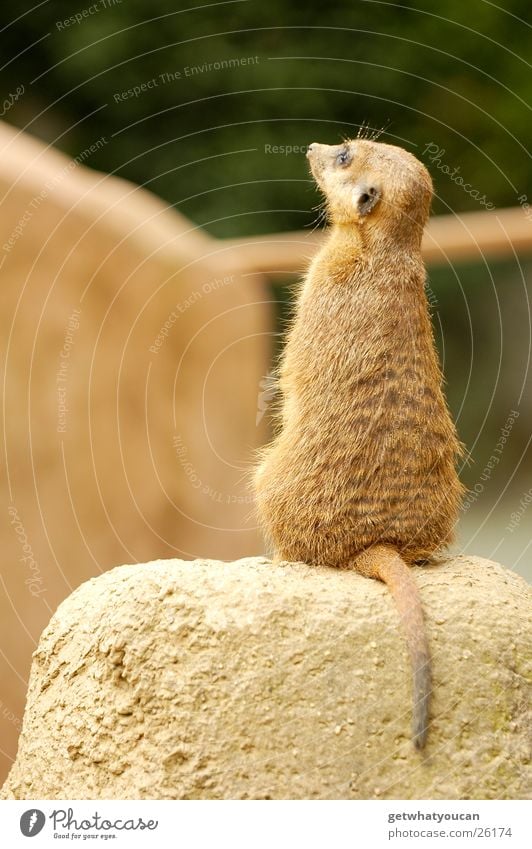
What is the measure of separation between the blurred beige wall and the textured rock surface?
4.65ft

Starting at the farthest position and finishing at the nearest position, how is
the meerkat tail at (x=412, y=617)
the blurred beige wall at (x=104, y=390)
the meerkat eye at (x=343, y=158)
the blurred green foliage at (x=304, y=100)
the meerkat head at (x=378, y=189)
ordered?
the blurred green foliage at (x=304, y=100) < the blurred beige wall at (x=104, y=390) < the meerkat eye at (x=343, y=158) < the meerkat head at (x=378, y=189) < the meerkat tail at (x=412, y=617)

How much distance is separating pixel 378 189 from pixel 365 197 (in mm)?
Answer: 33

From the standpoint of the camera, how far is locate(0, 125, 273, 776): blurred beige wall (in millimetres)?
3646

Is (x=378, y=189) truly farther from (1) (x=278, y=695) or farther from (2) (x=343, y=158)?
(1) (x=278, y=695)

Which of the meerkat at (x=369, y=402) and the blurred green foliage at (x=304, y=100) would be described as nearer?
the meerkat at (x=369, y=402)

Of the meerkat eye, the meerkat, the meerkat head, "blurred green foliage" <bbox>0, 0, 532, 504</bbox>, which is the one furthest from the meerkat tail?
"blurred green foliage" <bbox>0, 0, 532, 504</bbox>

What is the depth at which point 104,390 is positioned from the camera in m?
4.14

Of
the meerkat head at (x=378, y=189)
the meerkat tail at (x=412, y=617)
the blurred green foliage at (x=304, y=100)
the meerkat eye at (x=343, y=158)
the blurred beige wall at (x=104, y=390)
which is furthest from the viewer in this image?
the blurred green foliage at (x=304, y=100)

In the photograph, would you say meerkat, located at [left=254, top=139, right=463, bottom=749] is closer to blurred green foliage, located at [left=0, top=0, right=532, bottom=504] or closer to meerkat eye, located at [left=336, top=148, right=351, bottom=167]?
meerkat eye, located at [left=336, top=148, right=351, bottom=167]

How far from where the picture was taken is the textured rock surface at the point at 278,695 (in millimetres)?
1753

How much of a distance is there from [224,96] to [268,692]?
4973 millimetres
